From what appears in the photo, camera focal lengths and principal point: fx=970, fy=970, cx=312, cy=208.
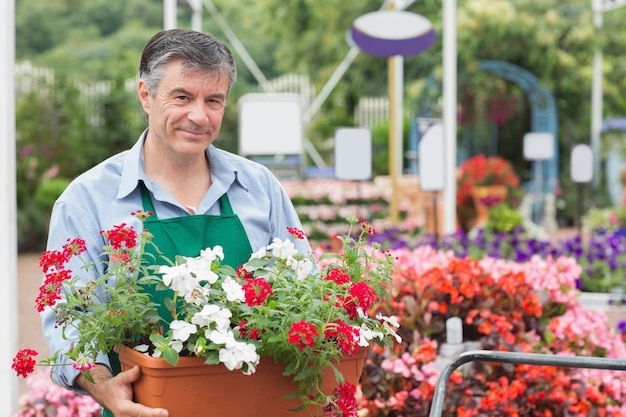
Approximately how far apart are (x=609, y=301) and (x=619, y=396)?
2699 millimetres

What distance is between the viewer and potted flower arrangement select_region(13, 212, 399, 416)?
1583 millimetres

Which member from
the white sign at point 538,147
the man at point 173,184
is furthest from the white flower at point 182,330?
the white sign at point 538,147

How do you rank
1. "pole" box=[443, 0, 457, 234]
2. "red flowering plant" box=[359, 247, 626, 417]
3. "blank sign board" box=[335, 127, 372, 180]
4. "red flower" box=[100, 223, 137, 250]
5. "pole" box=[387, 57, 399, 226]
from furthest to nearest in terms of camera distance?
"pole" box=[443, 0, 457, 234] → "pole" box=[387, 57, 399, 226] → "blank sign board" box=[335, 127, 372, 180] → "red flowering plant" box=[359, 247, 626, 417] → "red flower" box=[100, 223, 137, 250]

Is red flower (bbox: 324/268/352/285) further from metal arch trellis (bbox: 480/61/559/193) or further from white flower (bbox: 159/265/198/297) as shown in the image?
metal arch trellis (bbox: 480/61/559/193)

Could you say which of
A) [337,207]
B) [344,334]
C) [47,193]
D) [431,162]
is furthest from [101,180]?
[47,193]

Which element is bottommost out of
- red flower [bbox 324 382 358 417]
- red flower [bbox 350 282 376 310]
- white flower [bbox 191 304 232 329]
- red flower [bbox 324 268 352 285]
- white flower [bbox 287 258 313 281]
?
red flower [bbox 324 382 358 417]

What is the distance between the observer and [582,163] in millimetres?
8594

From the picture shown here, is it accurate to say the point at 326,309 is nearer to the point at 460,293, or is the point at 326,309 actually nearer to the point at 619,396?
the point at 460,293

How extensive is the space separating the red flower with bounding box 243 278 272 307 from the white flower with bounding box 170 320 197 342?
0.10 m

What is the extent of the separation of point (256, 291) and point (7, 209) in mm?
1748

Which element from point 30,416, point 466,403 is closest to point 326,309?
point 466,403

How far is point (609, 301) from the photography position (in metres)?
6.16

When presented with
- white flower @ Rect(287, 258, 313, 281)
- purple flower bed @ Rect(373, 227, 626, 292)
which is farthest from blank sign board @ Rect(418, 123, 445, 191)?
white flower @ Rect(287, 258, 313, 281)

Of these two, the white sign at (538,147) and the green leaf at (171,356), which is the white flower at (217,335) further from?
the white sign at (538,147)
